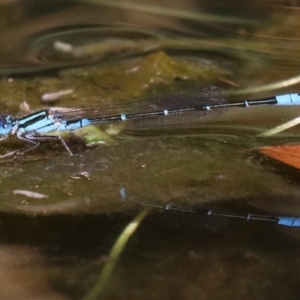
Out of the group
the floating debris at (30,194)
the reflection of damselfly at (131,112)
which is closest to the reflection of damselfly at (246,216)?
the floating debris at (30,194)

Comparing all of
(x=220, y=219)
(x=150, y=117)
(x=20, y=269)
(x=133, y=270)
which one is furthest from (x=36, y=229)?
(x=150, y=117)

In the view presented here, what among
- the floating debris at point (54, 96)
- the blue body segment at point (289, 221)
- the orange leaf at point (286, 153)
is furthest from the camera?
the floating debris at point (54, 96)

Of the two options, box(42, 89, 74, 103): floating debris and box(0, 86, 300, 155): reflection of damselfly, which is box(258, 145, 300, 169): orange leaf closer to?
box(0, 86, 300, 155): reflection of damselfly

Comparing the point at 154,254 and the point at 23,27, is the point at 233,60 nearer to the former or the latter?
the point at 23,27

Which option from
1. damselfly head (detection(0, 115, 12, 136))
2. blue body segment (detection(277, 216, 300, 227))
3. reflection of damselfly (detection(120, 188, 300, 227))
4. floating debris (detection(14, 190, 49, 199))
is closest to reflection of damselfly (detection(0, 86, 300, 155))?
damselfly head (detection(0, 115, 12, 136))

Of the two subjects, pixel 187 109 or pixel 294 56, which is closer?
pixel 187 109

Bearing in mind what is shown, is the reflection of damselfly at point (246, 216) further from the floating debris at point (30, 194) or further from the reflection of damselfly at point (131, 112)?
the reflection of damselfly at point (131, 112)
